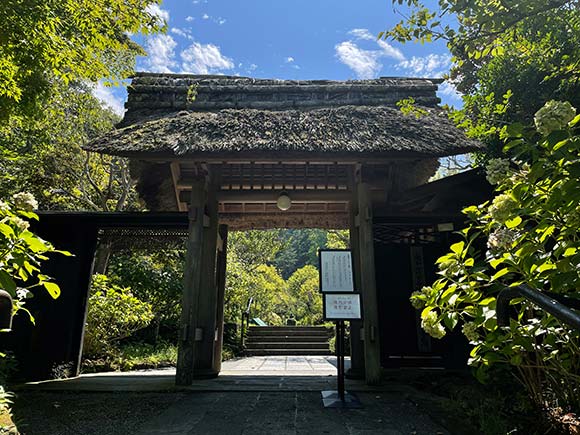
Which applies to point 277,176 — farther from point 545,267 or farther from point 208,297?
point 545,267

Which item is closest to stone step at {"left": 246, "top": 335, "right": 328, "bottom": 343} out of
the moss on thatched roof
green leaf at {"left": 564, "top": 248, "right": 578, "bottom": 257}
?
the moss on thatched roof

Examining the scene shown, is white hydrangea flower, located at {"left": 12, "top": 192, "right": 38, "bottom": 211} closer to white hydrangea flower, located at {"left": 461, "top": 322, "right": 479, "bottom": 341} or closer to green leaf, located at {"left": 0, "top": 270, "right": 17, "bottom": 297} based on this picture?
green leaf, located at {"left": 0, "top": 270, "right": 17, "bottom": 297}

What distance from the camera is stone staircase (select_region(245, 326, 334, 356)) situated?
10766 millimetres

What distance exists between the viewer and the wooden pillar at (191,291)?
4102 millimetres

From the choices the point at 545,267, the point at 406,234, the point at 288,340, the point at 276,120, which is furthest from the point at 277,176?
the point at 288,340

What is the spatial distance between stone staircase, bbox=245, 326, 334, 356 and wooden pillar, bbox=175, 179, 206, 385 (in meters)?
6.89

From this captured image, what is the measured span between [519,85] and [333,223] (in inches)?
147

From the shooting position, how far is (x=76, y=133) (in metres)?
11.8

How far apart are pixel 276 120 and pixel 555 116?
12.0 feet

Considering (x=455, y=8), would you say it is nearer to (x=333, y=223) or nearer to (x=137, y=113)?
(x=333, y=223)

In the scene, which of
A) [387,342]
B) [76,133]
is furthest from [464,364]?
[76,133]

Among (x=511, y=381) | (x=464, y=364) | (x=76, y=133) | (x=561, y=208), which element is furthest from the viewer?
(x=76, y=133)

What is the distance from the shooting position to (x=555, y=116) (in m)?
1.87

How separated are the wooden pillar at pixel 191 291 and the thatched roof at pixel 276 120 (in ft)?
2.47
